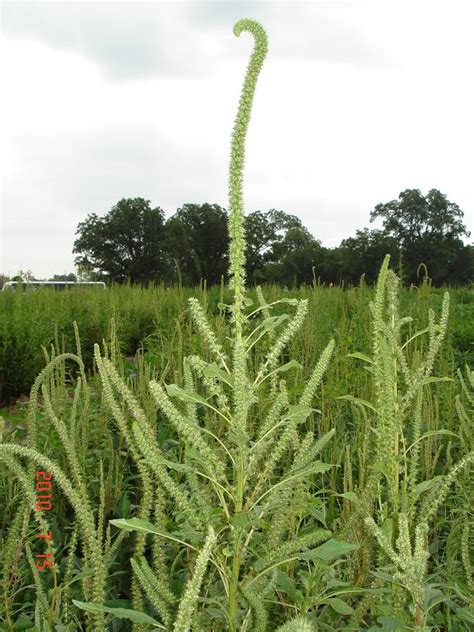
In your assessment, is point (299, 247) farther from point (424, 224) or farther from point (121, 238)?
point (121, 238)

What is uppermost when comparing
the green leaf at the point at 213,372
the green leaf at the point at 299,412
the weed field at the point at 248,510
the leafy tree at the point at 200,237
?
the leafy tree at the point at 200,237

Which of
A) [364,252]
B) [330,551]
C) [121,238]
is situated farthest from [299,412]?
[121,238]

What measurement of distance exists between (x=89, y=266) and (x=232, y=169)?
66.3 meters

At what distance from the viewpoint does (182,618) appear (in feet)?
3.48

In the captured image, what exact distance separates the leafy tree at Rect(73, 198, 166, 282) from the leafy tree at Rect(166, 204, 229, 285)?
26.5 ft

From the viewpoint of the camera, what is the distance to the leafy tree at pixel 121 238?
66125 millimetres

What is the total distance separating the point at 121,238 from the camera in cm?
6800

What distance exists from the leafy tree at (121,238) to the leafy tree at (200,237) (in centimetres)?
808

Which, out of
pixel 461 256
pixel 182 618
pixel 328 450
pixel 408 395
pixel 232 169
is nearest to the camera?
pixel 182 618

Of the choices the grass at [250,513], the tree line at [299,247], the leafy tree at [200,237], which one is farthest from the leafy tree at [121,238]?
the grass at [250,513]

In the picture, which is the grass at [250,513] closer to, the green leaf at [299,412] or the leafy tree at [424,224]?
the green leaf at [299,412]

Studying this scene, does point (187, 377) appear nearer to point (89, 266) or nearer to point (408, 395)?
point (408, 395)

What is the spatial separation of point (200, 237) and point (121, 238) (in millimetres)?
15950

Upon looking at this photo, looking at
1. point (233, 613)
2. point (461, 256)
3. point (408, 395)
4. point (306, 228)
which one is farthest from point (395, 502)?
point (306, 228)
